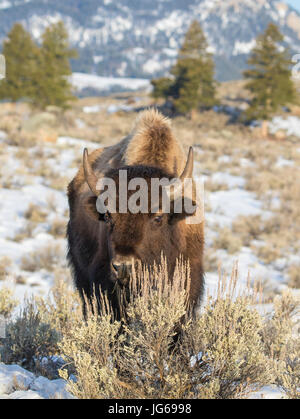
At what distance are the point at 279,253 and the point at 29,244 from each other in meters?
5.44

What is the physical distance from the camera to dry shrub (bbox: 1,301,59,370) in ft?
12.5

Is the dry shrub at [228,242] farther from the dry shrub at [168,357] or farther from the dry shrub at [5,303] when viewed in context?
the dry shrub at [168,357]

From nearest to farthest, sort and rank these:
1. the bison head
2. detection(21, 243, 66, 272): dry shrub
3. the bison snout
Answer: the bison snout → the bison head → detection(21, 243, 66, 272): dry shrub

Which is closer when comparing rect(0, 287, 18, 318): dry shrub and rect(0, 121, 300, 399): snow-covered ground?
rect(0, 121, 300, 399): snow-covered ground

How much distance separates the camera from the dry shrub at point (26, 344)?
3797mm

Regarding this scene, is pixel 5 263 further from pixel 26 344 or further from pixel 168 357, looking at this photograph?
pixel 168 357

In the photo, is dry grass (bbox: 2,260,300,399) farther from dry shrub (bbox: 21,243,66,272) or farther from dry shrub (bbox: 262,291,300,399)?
dry shrub (bbox: 21,243,66,272)

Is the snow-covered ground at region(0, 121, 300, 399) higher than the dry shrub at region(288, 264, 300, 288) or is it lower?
higher

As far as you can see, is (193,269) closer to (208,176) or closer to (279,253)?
(279,253)

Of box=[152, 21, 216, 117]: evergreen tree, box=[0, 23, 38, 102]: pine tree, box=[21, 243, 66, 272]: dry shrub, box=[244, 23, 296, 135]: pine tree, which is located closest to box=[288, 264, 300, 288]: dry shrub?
box=[21, 243, 66, 272]: dry shrub

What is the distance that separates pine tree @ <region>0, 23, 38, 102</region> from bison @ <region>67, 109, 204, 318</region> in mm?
26495

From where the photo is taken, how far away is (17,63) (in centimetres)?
3012
